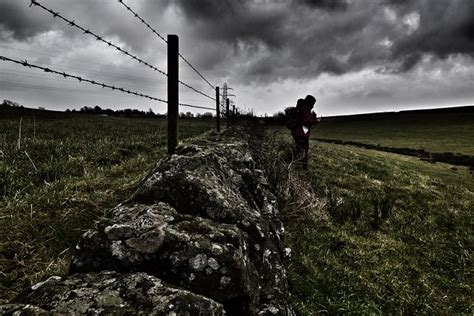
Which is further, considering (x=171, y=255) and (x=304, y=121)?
(x=304, y=121)

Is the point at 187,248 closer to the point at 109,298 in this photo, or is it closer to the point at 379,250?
the point at 109,298

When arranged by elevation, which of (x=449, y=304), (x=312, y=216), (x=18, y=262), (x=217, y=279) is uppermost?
(x=217, y=279)

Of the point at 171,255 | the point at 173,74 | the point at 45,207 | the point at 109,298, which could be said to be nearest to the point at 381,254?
the point at 173,74

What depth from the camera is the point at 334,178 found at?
10953 millimetres

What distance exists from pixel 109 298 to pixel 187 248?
0.63 m

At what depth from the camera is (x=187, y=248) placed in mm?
2346

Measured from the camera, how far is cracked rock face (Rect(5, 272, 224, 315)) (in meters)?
1.76

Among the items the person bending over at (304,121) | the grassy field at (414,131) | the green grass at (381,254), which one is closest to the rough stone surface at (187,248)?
the green grass at (381,254)

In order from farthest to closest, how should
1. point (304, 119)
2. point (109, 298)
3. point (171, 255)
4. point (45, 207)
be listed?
1. point (304, 119)
2. point (45, 207)
3. point (171, 255)
4. point (109, 298)

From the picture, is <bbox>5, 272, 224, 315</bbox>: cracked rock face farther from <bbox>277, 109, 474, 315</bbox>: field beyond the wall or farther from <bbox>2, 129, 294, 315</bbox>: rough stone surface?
<bbox>277, 109, 474, 315</bbox>: field beyond the wall

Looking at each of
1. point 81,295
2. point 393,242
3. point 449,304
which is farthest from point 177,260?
point 393,242

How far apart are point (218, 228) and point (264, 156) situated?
5484mm

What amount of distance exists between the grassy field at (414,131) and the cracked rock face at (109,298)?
38827 mm

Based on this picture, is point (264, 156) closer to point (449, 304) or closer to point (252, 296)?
point (449, 304)
